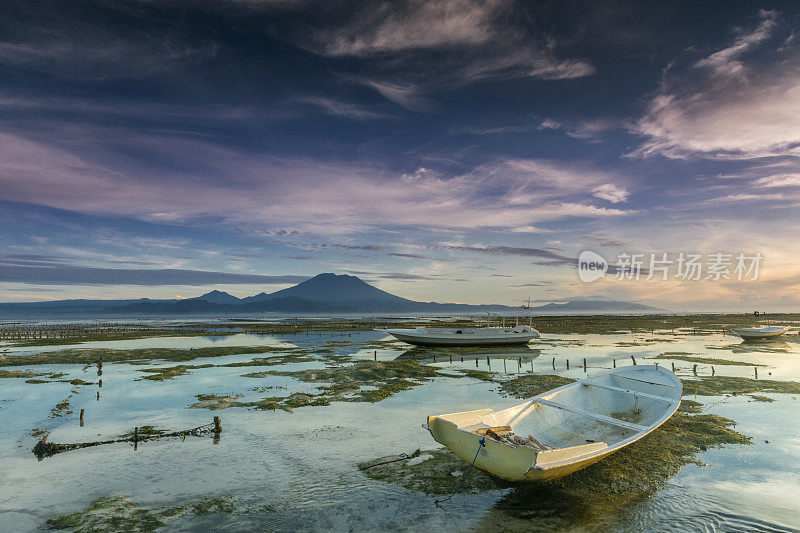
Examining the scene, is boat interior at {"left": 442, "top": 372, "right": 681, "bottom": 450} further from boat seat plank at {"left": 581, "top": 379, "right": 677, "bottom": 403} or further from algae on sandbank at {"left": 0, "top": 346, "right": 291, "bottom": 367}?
algae on sandbank at {"left": 0, "top": 346, "right": 291, "bottom": 367}

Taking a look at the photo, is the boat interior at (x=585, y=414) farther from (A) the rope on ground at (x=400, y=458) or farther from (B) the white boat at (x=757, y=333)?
(B) the white boat at (x=757, y=333)

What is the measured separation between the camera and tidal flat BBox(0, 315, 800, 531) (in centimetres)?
971

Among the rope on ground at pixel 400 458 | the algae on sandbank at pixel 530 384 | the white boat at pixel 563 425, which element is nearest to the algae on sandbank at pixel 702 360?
the algae on sandbank at pixel 530 384

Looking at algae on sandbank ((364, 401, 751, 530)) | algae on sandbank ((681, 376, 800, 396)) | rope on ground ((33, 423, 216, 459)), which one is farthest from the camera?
algae on sandbank ((681, 376, 800, 396))

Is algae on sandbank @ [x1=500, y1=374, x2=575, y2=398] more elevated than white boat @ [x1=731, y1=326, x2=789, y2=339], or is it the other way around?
white boat @ [x1=731, y1=326, x2=789, y2=339]

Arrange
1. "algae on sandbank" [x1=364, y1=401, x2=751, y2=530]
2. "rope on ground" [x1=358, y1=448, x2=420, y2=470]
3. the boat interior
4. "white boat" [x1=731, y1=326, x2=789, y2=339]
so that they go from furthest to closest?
"white boat" [x1=731, y1=326, x2=789, y2=339] < "rope on ground" [x1=358, y1=448, x2=420, y2=470] < the boat interior < "algae on sandbank" [x1=364, y1=401, x2=751, y2=530]

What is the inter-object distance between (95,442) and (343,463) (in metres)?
10.1

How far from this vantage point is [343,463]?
42.8 feet

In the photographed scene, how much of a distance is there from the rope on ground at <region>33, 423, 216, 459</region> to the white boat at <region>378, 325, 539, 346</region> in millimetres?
31879

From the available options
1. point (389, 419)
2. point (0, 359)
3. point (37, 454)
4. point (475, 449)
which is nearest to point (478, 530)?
point (475, 449)

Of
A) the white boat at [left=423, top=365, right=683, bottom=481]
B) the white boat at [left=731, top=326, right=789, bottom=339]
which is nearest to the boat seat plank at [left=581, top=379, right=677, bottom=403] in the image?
the white boat at [left=423, top=365, right=683, bottom=481]

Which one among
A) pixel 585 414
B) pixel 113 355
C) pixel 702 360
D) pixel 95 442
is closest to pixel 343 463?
pixel 585 414

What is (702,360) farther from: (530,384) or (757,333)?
(757,333)

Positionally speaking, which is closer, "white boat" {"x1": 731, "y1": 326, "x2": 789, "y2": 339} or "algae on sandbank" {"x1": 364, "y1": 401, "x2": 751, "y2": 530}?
"algae on sandbank" {"x1": 364, "y1": 401, "x2": 751, "y2": 530}
